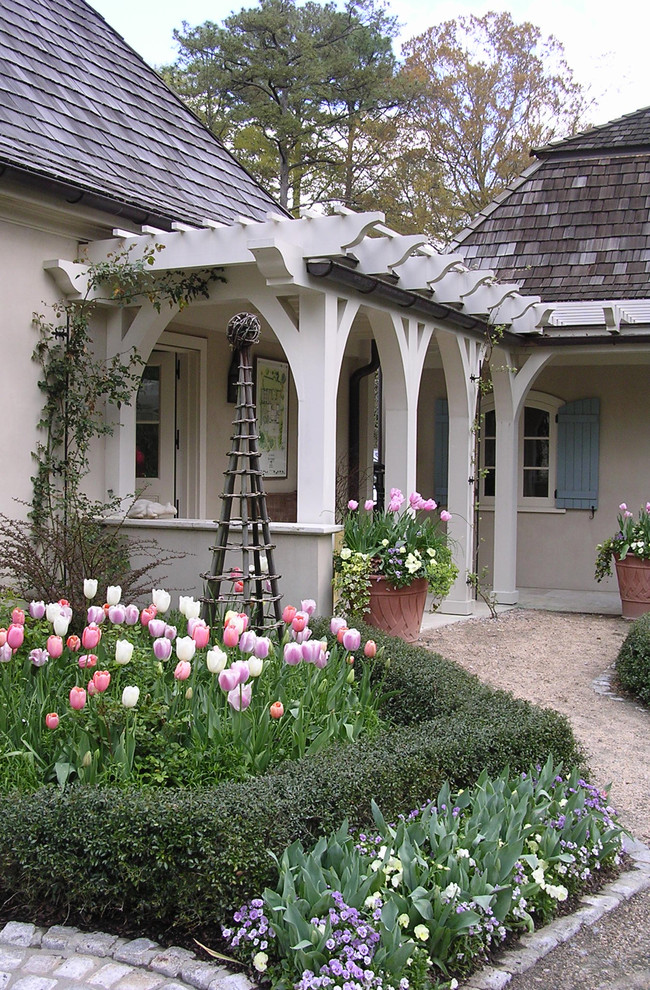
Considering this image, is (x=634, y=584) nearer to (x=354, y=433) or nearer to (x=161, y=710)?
(x=354, y=433)

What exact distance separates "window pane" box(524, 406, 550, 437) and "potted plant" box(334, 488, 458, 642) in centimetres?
492

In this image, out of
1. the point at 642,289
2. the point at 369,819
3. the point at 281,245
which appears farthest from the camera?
the point at 642,289

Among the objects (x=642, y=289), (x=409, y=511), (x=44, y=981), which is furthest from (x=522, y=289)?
(x=44, y=981)

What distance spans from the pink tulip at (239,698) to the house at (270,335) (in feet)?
10.4

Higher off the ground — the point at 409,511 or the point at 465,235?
the point at 465,235

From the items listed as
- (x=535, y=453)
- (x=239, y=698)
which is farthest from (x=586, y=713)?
(x=535, y=453)

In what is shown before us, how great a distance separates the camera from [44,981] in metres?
2.71

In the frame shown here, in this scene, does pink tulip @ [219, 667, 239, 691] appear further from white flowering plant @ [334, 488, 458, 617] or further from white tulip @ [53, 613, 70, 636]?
white flowering plant @ [334, 488, 458, 617]

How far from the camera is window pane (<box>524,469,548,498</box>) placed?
12.0 metres

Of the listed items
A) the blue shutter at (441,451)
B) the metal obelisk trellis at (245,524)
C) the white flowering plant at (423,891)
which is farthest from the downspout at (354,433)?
the white flowering plant at (423,891)

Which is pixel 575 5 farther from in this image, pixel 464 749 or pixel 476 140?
pixel 464 749

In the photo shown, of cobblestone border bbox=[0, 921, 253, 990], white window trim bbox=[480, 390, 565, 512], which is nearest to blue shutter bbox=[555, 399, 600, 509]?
white window trim bbox=[480, 390, 565, 512]

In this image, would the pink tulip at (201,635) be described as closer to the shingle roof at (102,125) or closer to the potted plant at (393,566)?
the potted plant at (393,566)

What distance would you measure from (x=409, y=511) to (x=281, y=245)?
7.76ft
